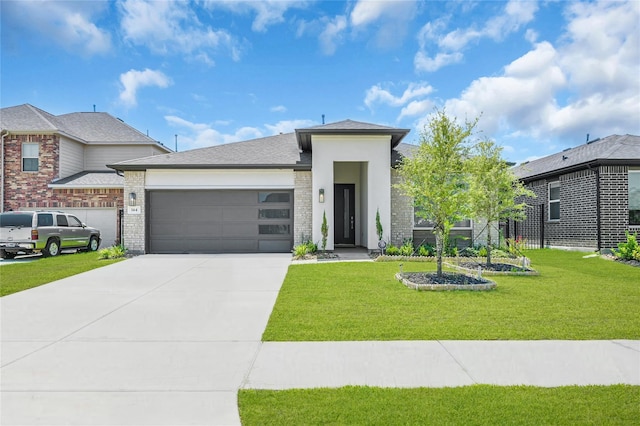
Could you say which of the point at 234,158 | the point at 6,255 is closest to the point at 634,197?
the point at 234,158

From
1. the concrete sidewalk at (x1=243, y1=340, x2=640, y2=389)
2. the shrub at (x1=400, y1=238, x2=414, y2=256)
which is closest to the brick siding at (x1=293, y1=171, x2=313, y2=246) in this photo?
the shrub at (x1=400, y1=238, x2=414, y2=256)

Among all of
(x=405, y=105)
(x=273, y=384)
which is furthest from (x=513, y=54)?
(x=273, y=384)

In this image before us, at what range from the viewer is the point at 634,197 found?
48.9ft

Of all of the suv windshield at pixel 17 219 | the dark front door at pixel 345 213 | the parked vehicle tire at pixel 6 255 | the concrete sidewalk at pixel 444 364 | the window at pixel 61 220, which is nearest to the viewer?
the concrete sidewalk at pixel 444 364

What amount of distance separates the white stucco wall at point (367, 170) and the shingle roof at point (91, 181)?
1026 centimetres

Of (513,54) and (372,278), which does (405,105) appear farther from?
(372,278)

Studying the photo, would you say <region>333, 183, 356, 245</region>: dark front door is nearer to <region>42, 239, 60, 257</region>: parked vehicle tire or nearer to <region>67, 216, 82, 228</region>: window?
<region>67, 216, 82, 228</region>: window

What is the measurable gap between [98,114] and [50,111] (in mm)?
2460

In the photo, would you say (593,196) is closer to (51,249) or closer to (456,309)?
(456,309)

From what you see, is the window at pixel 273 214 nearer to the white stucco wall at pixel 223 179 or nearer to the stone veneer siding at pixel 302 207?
the stone veneer siding at pixel 302 207

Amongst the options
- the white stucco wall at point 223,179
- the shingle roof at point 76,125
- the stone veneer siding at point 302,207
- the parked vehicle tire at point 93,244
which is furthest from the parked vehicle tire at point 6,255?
the stone veneer siding at point 302,207

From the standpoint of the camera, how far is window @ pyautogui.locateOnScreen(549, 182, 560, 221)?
58.4 feet

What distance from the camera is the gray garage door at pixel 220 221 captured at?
14.9 meters

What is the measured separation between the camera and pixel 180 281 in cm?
918
